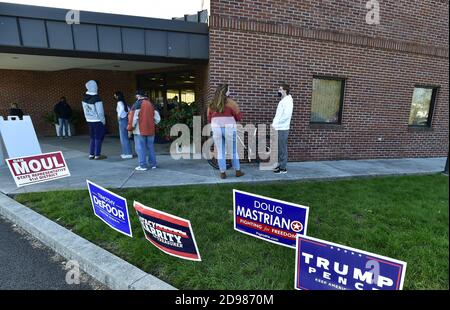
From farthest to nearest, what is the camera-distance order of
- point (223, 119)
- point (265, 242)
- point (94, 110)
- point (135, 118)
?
1. point (94, 110)
2. point (135, 118)
3. point (223, 119)
4. point (265, 242)

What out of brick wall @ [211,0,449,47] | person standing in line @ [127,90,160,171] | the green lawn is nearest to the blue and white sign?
the green lawn

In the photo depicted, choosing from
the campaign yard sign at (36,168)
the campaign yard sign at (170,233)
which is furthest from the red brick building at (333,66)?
the campaign yard sign at (170,233)

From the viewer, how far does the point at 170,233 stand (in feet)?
7.94

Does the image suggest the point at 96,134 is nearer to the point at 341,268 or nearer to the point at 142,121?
the point at 142,121

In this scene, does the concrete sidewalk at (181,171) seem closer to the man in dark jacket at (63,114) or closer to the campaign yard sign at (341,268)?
the campaign yard sign at (341,268)

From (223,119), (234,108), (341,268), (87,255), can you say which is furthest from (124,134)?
(341,268)

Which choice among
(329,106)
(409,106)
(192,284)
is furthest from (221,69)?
(409,106)

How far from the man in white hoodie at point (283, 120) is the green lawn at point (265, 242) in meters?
0.73

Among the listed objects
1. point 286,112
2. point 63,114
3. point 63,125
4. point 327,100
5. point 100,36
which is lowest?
point 63,125

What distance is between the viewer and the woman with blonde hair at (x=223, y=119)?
479 cm

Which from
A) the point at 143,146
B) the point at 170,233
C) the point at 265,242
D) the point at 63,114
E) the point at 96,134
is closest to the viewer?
the point at 170,233

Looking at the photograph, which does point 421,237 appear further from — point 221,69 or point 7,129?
point 7,129

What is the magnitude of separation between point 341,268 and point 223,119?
3456mm

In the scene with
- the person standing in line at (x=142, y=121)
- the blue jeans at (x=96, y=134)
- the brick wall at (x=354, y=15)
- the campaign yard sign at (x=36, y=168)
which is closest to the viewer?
the campaign yard sign at (x=36, y=168)
